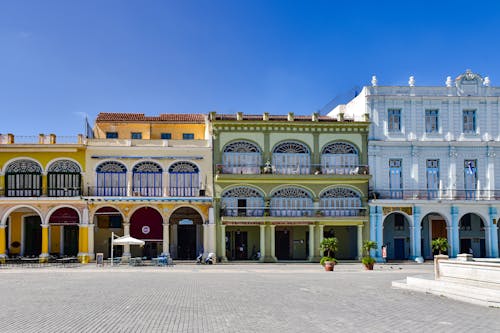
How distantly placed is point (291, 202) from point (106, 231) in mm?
14071

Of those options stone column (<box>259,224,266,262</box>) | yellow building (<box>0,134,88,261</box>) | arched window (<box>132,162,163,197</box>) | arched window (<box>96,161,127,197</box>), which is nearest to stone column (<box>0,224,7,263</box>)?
yellow building (<box>0,134,88,261</box>)

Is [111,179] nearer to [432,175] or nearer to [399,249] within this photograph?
[399,249]

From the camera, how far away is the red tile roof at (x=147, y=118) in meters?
47.9

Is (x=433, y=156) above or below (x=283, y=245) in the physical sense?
above

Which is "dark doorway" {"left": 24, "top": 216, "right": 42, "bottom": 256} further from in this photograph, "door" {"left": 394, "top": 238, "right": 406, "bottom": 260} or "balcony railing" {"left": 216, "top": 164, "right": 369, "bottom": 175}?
"door" {"left": 394, "top": 238, "right": 406, "bottom": 260}

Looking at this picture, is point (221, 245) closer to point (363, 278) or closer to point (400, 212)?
point (400, 212)

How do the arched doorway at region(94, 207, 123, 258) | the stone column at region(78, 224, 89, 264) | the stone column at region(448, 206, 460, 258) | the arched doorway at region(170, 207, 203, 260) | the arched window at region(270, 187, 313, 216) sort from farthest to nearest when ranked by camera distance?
1. the arched doorway at region(170, 207, 203, 260)
2. the arched doorway at region(94, 207, 123, 258)
3. the stone column at region(448, 206, 460, 258)
4. the arched window at region(270, 187, 313, 216)
5. the stone column at region(78, 224, 89, 264)

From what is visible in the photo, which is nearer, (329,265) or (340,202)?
Result: (329,265)

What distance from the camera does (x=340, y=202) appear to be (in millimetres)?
44438

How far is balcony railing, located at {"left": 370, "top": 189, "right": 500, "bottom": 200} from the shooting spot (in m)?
44.6

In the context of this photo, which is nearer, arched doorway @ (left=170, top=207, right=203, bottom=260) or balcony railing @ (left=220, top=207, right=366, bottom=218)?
balcony railing @ (left=220, top=207, right=366, bottom=218)

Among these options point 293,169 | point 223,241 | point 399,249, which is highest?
point 293,169

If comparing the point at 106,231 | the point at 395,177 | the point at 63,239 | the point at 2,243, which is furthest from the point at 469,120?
the point at 2,243

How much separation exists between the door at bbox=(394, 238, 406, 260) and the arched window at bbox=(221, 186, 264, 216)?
35.3ft
